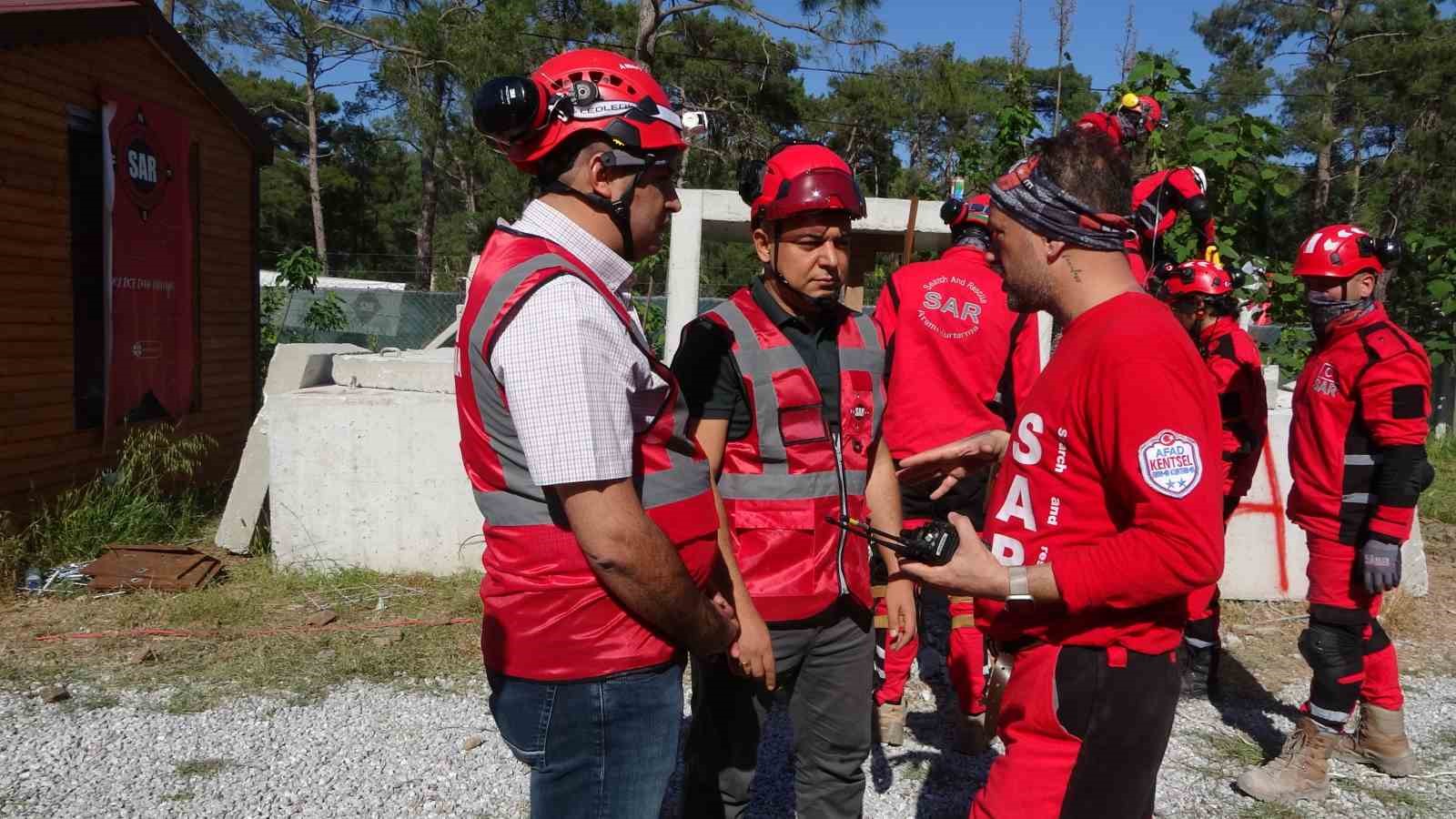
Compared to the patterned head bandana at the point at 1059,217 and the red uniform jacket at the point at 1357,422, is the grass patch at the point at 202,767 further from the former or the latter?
the red uniform jacket at the point at 1357,422

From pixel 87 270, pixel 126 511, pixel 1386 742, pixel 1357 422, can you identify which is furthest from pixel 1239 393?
pixel 87 270

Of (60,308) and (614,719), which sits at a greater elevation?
(60,308)

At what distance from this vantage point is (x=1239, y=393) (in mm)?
4754

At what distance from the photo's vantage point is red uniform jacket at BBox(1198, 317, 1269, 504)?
15.6 feet

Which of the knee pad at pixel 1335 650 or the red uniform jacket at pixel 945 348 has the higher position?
the red uniform jacket at pixel 945 348

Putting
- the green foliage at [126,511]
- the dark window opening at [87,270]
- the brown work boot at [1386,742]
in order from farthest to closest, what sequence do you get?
the dark window opening at [87,270]
the green foliage at [126,511]
the brown work boot at [1386,742]

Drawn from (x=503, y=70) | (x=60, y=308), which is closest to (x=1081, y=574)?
(x=60, y=308)

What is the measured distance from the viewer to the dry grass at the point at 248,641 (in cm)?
475

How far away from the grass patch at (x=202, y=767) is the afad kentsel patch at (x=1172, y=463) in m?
3.68

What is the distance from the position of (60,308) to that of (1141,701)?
796cm

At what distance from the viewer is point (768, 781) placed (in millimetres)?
3902

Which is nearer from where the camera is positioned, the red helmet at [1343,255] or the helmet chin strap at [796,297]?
the helmet chin strap at [796,297]

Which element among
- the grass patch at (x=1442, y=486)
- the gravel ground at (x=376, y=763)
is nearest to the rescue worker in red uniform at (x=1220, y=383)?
the gravel ground at (x=376, y=763)

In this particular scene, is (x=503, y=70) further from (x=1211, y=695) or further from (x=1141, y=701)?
(x=1141, y=701)
